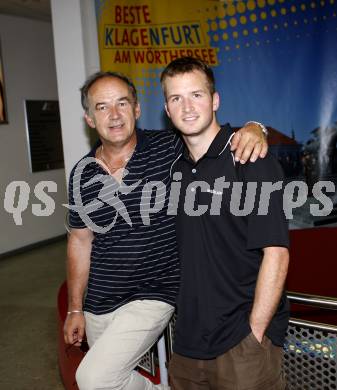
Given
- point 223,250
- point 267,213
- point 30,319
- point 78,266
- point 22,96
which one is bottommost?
point 30,319

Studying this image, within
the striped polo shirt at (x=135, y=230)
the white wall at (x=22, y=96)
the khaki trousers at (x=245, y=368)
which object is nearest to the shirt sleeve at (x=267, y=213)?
the khaki trousers at (x=245, y=368)

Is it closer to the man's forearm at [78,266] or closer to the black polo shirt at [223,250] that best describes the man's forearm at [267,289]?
the black polo shirt at [223,250]

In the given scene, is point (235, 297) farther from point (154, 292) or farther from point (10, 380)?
point (10, 380)

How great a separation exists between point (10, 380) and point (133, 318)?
1.79 meters

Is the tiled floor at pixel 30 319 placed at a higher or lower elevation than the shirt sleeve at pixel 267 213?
lower

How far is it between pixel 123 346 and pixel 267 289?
2.22 ft

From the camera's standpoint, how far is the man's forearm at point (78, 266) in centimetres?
218

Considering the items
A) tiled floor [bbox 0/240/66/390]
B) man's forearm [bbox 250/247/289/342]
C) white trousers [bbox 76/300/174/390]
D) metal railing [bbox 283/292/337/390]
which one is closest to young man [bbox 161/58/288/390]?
man's forearm [bbox 250/247/289/342]

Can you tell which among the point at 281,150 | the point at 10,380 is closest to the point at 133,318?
the point at 10,380

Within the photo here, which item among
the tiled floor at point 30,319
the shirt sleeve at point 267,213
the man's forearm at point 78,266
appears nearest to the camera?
the shirt sleeve at point 267,213

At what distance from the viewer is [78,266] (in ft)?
7.17

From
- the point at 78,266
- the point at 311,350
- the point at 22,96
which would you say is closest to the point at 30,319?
the point at 78,266

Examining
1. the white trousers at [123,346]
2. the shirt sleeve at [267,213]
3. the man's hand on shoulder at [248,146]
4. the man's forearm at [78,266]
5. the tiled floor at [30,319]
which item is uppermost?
the man's hand on shoulder at [248,146]

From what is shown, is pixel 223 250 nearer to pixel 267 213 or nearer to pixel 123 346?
pixel 267 213
